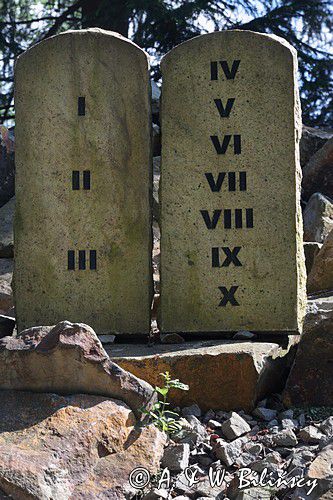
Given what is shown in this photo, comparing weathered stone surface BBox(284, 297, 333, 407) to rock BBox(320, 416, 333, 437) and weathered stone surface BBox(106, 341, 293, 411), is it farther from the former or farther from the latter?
rock BBox(320, 416, 333, 437)

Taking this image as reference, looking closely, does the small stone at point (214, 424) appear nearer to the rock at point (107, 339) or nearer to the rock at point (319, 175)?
the rock at point (107, 339)

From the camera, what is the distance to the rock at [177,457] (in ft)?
10.6

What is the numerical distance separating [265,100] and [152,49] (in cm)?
515

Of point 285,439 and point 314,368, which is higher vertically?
point 314,368

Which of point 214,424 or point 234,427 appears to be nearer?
point 234,427

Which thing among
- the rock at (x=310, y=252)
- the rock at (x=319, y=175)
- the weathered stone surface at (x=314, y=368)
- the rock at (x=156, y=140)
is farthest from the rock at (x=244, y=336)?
the rock at (x=156, y=140)

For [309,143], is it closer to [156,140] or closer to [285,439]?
[156,140]

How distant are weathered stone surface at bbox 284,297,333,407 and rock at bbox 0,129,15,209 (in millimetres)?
4462

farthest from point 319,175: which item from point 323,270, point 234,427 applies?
point 234,427

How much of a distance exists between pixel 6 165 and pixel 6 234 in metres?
0.80

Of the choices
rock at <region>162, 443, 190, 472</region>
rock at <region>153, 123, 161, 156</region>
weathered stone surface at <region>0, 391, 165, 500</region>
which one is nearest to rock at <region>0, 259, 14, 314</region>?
rock at <region>153, 123, 161, 156</region>

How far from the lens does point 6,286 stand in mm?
7031

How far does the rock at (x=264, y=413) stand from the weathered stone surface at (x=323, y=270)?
1888 millimetres

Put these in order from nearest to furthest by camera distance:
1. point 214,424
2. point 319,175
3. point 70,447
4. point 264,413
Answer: point 70,447
point 214,424
point 264,413
point 319,175
